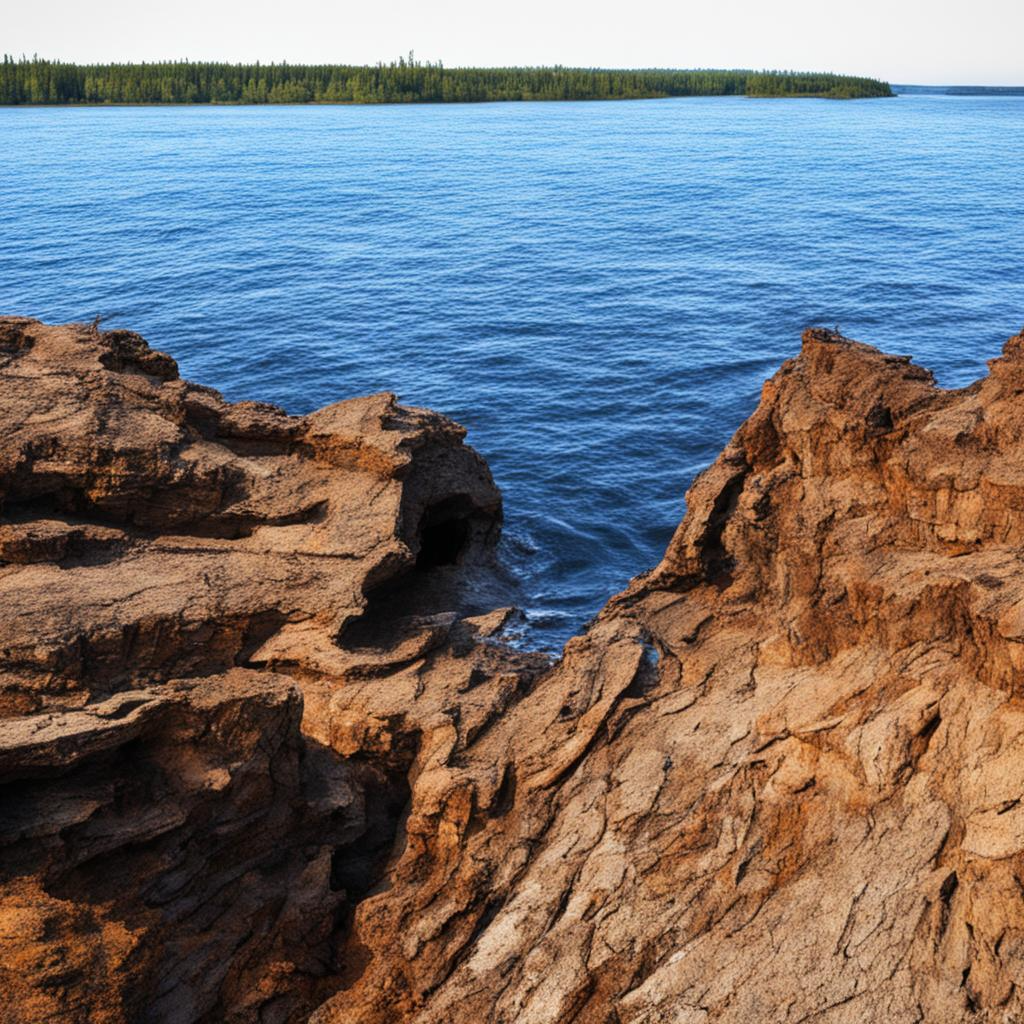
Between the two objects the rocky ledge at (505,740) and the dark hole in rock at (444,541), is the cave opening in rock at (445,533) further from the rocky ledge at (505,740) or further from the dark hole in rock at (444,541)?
the rocky ledge at (505,740)

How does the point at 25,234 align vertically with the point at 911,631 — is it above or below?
above

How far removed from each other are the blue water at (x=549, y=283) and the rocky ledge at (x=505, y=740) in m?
8.67

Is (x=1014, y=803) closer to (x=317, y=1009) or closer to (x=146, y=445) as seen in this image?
(x=317, y=1009)

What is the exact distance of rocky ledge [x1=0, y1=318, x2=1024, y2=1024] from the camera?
1466 centimetres

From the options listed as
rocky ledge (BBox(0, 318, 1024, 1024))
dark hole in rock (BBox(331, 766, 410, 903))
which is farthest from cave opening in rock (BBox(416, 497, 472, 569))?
dark hole in rock (BBox(331, 766, 410, 903))

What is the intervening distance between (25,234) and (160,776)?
83.2 metres

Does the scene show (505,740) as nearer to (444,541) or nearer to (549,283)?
(444,541)

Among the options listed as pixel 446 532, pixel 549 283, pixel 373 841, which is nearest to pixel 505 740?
pixel 373 841

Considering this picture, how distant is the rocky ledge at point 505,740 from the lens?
1466 centimetres

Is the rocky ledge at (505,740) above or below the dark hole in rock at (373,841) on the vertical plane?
above

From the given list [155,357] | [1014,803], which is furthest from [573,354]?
[1014,803]

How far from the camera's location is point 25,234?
3410 inches

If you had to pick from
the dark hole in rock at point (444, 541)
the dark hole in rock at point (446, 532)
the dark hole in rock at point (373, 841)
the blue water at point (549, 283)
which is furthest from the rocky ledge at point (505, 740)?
the blue water at point (549, 283)

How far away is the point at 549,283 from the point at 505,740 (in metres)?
57.4
